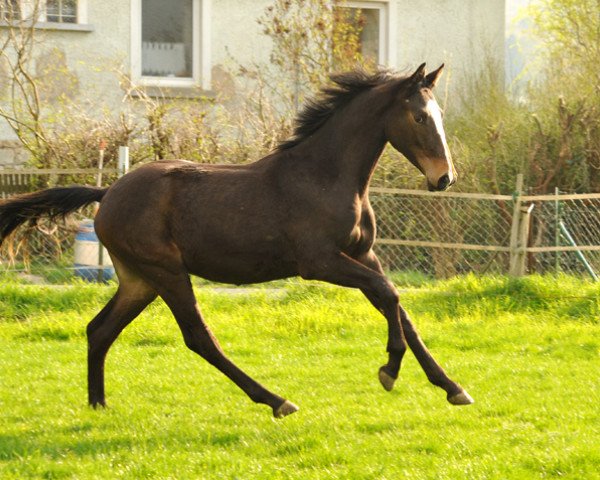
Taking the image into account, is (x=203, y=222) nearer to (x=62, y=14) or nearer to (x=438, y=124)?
(x=438, y=124)

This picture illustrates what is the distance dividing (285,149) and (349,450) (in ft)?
6.47

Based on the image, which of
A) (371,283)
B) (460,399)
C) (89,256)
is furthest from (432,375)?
(89,256)

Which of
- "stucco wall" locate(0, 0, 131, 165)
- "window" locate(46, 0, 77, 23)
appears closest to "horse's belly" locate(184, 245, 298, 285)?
Answer: "stucco wall" locate(0, 0, 131, 165)

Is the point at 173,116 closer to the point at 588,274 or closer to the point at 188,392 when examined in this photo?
the point at 588,274

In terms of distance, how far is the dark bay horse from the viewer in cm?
649

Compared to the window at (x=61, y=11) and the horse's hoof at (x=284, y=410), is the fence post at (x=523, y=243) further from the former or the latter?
the window at (x=61, y=11)

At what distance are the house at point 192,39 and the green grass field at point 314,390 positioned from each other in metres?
6.27

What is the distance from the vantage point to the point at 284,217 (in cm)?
661

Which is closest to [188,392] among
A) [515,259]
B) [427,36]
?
[515,259]

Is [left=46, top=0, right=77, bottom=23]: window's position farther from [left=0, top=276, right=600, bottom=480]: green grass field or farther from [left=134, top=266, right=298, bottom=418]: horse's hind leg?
[left=134, top=266, right=298, bottom=418]: horse's hind leg

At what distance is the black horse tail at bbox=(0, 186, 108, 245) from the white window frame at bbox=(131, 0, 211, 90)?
962 cm

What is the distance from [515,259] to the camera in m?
11.7

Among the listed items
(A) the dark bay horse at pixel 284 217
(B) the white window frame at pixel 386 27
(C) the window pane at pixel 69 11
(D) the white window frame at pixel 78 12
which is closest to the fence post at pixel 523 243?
(A) the dark bay horse at pixel 284 217

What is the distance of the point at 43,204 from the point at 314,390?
2.14 m
